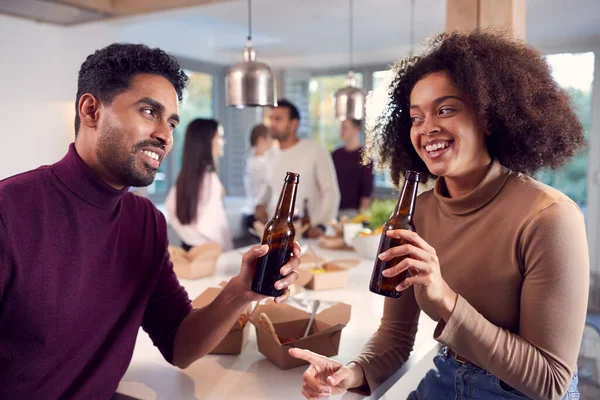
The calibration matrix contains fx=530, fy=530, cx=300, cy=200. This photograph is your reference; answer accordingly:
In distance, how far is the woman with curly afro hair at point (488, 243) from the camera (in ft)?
3.52

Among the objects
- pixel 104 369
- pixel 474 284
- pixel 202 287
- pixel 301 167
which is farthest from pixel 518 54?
pixel 301 167

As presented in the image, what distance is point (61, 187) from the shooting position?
1122mm

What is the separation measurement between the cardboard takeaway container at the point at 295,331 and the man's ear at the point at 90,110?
2.14 ft

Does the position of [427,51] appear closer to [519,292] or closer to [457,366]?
[519,292]

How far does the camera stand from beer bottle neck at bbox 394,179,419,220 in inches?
43.6

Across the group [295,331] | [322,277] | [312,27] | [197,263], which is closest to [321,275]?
[322,277]

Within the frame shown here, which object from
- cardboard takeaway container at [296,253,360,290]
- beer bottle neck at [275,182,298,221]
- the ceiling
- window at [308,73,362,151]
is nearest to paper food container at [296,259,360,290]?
cardboard takeaway container at [296,253,360,290]

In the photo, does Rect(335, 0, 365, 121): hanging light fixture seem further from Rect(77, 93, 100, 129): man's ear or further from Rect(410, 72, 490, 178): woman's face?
Rect(77, 93, 100, 129): man's ear

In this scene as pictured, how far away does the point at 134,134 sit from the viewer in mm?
1159

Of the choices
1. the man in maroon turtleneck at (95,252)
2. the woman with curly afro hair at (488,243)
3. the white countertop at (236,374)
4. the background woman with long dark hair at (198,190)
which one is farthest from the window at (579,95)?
the man in maroon turtleneck at (95,252)

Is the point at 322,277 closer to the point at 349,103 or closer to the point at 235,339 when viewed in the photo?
the point at 235,339

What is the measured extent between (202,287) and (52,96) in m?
2.30

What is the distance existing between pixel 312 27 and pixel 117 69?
350cm

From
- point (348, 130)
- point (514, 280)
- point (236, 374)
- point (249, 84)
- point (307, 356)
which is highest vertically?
point (249, 84)
